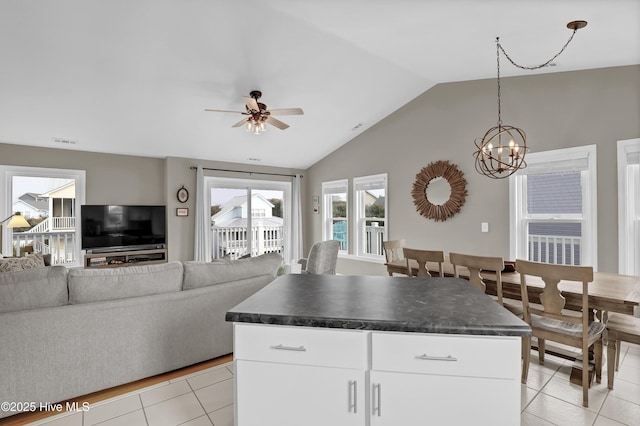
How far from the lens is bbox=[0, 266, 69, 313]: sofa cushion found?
202cm

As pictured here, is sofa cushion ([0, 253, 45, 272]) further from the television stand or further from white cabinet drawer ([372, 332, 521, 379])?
white cabinet drawer ([372, 332, 521, 379])

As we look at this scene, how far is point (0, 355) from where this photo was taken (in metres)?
1.93

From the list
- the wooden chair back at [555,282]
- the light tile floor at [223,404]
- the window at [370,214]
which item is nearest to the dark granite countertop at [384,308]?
the wooden chair back at [555,282]

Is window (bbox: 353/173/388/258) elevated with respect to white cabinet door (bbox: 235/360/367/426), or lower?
elevated

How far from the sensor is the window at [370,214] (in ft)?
19.1

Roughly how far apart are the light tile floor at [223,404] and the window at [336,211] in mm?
4321

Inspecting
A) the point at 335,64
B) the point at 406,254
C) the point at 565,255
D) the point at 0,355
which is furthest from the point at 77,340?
the point at 565,255

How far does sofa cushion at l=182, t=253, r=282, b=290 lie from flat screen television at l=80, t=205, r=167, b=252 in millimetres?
3617

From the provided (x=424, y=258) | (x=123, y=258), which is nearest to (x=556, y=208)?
(x=424, y=258)

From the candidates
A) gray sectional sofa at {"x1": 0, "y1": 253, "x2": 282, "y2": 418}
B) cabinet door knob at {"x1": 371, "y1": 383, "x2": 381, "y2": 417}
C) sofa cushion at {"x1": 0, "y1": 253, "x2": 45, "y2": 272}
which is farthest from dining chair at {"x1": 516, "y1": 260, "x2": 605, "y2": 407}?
sofa cushion at {"x1": 0, "y1": 253, "x2": 45, "y2": 272}

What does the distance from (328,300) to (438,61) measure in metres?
3.70

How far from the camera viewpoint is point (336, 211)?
6906 mm

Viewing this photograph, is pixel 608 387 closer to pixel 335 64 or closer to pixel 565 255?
pixel 565 255

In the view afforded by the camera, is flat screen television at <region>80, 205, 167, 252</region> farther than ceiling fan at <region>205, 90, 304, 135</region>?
Yes
